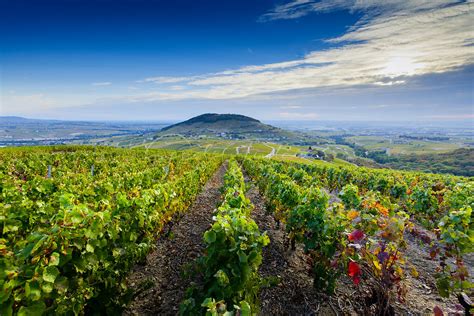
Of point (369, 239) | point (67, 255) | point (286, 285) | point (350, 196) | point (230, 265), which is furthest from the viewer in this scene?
point (350, 196)

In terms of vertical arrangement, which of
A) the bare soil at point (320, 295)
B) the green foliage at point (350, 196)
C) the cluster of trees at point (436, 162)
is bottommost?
the cluster of trees at point (436, 162)

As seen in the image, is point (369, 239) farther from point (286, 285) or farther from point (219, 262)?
point (219, 262)

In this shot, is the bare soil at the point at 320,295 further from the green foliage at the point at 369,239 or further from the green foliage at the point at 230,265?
the green foliage at the point at 230,265

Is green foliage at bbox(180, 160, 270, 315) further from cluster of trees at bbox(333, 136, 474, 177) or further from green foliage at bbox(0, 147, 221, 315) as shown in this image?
cluster of trees at bbox(333, 136, 474, 177)

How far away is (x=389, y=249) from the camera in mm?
4938

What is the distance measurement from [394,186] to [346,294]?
450 inches

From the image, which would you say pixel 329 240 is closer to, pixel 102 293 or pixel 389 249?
pixel 389 249

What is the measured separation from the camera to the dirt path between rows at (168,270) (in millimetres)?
5008

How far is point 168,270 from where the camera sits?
6348 mm

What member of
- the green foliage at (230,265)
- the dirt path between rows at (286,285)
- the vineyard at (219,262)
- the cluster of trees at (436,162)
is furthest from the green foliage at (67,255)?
the cluster of trees at (436,162)

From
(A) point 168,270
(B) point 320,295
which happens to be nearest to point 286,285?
(B) point 320,295

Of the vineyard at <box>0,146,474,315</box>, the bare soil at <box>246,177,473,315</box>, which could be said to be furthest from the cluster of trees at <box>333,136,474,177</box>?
the vineyard at <box>0,146,474,315</box>

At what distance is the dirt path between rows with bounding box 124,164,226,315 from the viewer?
501 centimetres

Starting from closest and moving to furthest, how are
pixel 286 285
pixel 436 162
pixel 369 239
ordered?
pixel 369 239, pixel 286 285, pixel 436 162
